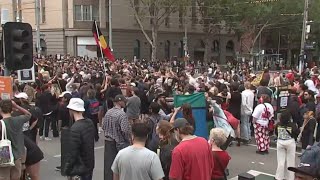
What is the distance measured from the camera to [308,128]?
398 inches

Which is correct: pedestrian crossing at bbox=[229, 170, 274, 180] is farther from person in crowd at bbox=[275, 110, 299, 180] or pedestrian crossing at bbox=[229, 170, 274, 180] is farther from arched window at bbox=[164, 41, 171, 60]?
arched window at bbox=[164, 41, 171, 60]

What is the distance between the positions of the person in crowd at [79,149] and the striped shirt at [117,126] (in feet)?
3.82

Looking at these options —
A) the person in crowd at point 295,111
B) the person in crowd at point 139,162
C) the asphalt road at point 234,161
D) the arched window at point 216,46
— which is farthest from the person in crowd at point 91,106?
the arched window at point 216,46

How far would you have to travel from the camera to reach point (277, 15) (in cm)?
5362

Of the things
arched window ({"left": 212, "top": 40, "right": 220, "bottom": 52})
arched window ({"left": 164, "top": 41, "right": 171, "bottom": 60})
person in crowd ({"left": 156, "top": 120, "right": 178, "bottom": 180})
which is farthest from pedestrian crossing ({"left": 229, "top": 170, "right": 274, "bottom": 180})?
arched window ({"left": 212, "top": 40, "right": 220, "bottom": 52})

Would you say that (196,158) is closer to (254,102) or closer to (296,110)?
(296,110)

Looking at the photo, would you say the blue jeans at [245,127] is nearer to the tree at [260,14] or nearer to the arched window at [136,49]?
the tree at [260,14]

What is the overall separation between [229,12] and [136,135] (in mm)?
46369

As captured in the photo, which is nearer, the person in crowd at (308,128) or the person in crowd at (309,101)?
the person in crowd at (308,128)

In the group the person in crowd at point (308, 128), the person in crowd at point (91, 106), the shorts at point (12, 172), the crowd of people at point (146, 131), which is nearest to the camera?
the crowd of people at point (146, 131)

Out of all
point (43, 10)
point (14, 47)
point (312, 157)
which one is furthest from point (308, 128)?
point (43, 10)

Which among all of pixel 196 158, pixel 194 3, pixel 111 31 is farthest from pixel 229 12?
pixel 196 158

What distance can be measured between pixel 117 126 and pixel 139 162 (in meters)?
3.08

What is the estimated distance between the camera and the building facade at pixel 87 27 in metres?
48.3
